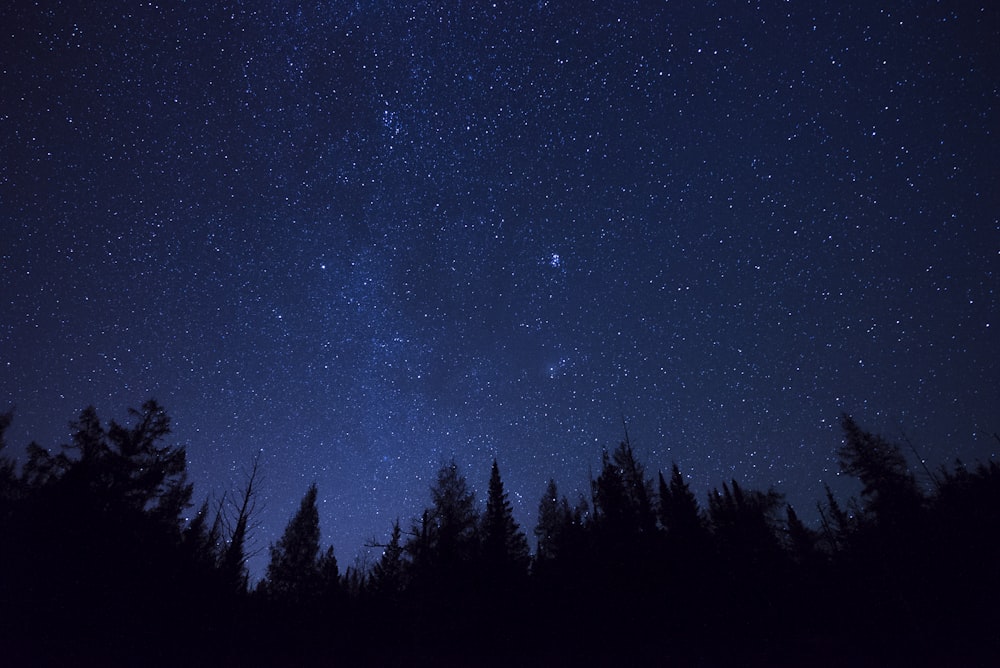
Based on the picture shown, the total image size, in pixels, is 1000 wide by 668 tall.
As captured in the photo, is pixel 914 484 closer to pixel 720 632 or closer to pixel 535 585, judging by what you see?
pixel 720 632

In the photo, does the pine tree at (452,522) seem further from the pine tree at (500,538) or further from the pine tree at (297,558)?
the pine tree at (297,558)

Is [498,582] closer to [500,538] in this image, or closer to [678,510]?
[500,538]

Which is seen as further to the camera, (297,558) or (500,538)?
(297,558)

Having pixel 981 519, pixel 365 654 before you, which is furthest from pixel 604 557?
pixel 981 519

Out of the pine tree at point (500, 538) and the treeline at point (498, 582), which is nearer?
the treeline at point (498, 582)

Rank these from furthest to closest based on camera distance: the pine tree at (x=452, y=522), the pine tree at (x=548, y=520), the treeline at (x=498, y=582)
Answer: the pine tree at (x=548, y=520) < the pine tree at (x=452, y=522) < the treeline at (x=498, y=582)

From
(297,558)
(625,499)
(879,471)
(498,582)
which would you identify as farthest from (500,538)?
(879,471)

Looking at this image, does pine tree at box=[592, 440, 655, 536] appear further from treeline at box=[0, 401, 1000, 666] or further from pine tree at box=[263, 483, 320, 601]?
pine tree at box=[263, 483, 320, 601]

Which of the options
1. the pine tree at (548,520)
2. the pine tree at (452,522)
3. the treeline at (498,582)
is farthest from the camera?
the pine tree at (548,520)

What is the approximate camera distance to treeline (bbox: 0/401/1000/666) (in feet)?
63.2

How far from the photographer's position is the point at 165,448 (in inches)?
1044

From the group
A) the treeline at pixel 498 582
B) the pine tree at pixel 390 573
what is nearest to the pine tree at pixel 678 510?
the treeline at pixel 498 582

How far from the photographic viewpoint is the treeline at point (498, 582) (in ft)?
63.2

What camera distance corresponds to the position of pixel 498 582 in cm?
2953
